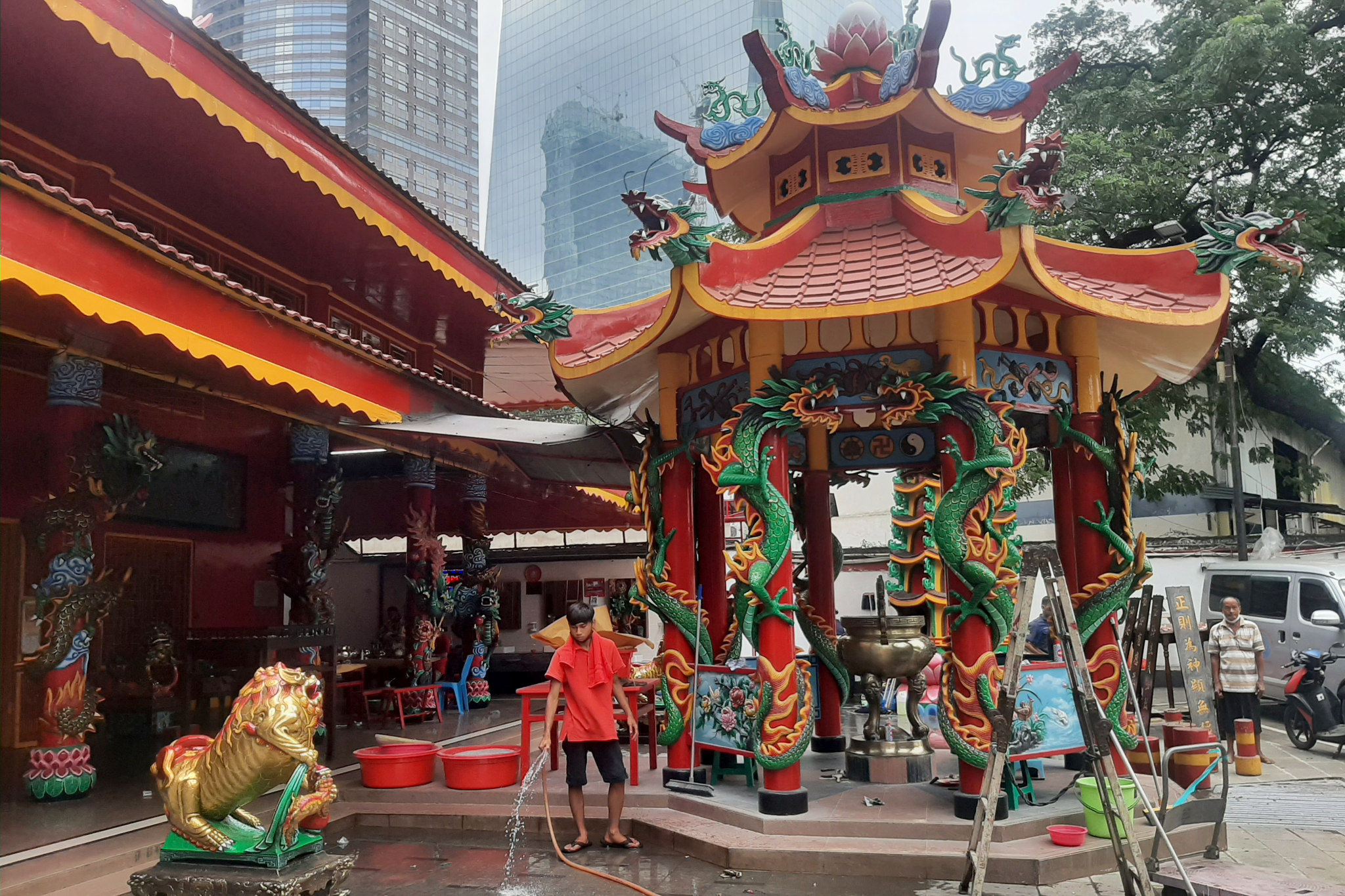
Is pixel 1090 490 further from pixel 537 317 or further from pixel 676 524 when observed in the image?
pixel 537 317

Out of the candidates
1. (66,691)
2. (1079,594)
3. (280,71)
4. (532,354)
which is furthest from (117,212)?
(280,71)

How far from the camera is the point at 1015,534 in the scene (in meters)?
6.97

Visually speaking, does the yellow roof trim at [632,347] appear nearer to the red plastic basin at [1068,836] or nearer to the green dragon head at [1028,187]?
the green dragon head at [1028,187]

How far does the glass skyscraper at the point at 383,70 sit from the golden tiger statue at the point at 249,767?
80066 mm

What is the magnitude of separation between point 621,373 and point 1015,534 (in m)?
3.48

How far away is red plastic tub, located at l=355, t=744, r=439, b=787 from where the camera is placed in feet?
25.4

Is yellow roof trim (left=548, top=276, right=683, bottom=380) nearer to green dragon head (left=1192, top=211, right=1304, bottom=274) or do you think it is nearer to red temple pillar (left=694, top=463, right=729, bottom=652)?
red temple pillar (left=694, top=463, right=729, bottom=652)

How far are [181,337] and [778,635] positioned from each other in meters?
4.42

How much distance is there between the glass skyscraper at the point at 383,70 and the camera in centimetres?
8169

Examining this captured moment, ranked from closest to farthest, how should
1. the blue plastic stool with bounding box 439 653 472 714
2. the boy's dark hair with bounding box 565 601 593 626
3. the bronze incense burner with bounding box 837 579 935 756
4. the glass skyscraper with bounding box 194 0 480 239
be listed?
the boy's dark hair with bounding box 565 601 593 626 < the bronze incense burner with bounding box 837 579 935 756 < the blue plastic stool with bounding box 439 653 472 714 < the glass skyscraper with bounding box 194 0 480 239

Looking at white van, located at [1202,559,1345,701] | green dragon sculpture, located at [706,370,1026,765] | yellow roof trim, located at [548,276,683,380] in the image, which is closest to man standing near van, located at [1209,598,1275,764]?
white van, located at [1202,559,1345,701]

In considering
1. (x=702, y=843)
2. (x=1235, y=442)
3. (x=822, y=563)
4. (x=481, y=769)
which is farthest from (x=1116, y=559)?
(x=1235, y=442)

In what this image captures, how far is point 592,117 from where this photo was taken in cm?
9744

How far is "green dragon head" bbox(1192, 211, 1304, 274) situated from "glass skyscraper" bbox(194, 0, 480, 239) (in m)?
78.8
